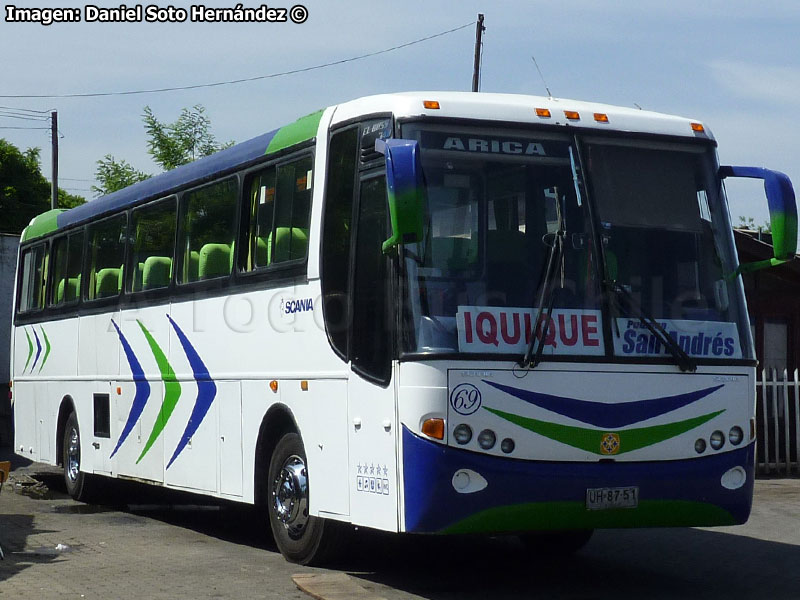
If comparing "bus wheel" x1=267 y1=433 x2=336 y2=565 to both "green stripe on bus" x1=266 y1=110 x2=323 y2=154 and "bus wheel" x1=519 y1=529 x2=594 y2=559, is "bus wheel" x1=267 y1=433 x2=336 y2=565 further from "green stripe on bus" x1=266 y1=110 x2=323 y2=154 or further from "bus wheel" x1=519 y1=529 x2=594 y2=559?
"green stripe on bus" x1=266 y1=110 x2=323 y2=154

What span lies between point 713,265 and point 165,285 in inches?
243

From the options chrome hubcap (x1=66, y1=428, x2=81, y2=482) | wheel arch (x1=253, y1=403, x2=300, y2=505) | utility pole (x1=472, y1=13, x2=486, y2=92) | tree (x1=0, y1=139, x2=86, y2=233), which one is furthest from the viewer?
tree (x1=0, y1=139, x2=86, y2=233)

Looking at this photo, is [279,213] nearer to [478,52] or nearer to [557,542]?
[557,542]

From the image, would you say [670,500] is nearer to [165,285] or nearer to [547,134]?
[547,134]

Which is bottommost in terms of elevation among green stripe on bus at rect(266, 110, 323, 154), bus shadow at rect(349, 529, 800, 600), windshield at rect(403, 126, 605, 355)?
bus shadow at rect(349, 529, 800, 600)

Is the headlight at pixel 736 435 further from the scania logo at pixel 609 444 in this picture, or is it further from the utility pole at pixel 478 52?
the utility pole at pixel 478 52

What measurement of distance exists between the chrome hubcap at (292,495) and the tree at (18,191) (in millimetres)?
56463

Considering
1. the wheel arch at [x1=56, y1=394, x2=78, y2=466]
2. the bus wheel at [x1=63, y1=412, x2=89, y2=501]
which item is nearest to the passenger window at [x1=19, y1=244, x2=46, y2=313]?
the wheel arch at [x1=56, y1=394, x2=78, y2=466]

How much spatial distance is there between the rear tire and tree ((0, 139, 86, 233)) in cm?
5643

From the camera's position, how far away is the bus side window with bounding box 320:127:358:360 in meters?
9.89

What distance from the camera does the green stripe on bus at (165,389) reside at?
13531 mm

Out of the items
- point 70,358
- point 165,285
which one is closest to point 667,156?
point 165,285

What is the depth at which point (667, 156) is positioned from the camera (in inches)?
384

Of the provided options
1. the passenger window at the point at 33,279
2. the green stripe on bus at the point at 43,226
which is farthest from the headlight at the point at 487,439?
the passenger window at the point at 33,279
